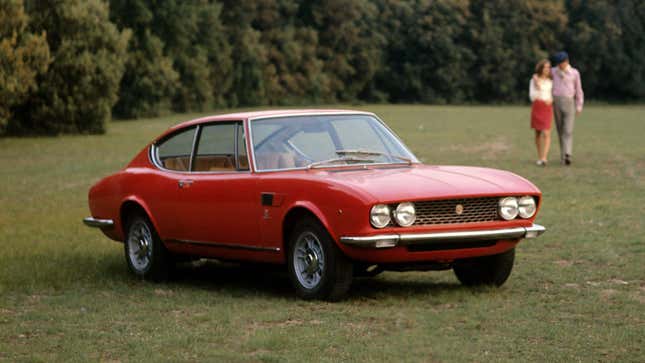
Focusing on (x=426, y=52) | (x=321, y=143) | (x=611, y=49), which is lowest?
(x=426, y=52)

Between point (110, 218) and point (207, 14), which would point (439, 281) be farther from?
point (207, 14)

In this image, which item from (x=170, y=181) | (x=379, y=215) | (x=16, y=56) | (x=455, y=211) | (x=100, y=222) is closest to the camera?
(x=379, y=215)

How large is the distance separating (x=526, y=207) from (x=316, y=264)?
1.69m

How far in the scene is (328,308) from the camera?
29.3 ft

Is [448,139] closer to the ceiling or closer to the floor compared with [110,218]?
closer to the floor

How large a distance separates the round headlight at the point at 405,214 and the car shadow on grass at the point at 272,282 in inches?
36.1

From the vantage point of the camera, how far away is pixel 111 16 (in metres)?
66.1

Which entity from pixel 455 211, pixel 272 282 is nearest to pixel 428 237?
pixel 455 211

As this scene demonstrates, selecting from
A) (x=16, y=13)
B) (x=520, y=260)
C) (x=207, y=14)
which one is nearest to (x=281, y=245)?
(x=520, y=260)

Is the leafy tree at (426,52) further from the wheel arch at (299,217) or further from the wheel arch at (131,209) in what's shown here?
the wheel arch at (299,217)

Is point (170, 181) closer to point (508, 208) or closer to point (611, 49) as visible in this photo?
point (508, 208)

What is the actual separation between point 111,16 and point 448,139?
1256 inches

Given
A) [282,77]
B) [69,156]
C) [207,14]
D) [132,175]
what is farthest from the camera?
[282,77]

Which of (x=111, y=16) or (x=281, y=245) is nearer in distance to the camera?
(x=281, y=245)
